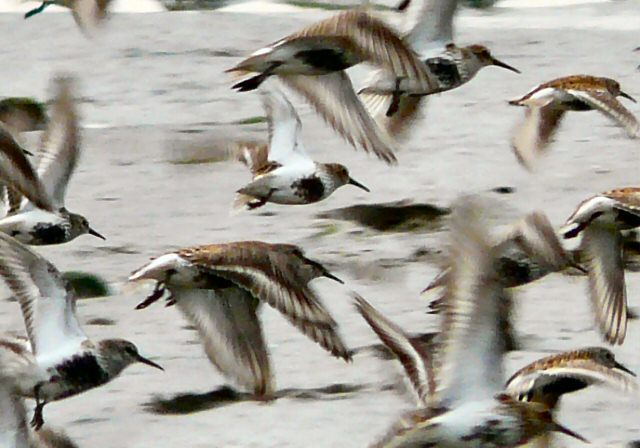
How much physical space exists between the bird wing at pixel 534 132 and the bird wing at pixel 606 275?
1088mm

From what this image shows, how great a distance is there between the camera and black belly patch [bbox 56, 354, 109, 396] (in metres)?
5.23

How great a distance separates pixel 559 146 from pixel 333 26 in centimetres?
251

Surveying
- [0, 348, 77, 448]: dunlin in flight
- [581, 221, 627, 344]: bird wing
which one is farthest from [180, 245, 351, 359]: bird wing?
[581, 221, 627, 344]: bird wing

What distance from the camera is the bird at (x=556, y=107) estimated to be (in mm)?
6582

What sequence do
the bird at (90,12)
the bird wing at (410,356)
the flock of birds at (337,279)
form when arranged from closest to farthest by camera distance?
the flock of birds at (337,279)
the bird wing at (410,356)
the bird at (90,12)

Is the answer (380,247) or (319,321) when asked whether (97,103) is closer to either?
(380,247)

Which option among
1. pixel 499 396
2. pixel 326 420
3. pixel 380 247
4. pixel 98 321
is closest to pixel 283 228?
pixel 380 247

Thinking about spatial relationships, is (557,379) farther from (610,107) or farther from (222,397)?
(610,107)

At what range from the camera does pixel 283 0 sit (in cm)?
1074

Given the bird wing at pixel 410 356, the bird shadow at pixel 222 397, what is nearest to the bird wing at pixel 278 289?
the bird shadow at pixel 222 397

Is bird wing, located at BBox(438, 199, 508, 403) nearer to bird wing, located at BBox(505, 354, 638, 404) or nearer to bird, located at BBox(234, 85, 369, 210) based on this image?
bird wing, located at BBox(505, 354, 638, 404)

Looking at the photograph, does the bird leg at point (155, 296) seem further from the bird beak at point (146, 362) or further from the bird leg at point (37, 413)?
the bird leg at point (37, 413)

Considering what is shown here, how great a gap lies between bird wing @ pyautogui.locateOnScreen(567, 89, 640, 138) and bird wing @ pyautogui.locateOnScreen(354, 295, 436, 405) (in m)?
1.91

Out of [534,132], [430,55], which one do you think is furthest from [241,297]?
[534,132]
